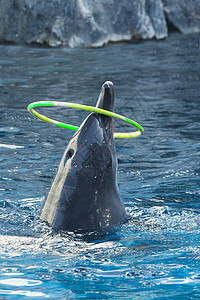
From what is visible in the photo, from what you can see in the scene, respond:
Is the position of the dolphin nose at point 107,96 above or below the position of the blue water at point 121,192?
above

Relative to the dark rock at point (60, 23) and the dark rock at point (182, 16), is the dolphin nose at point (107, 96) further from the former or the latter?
the dark rock at point (182, 16)

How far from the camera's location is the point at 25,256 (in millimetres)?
4281

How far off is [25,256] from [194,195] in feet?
8.26

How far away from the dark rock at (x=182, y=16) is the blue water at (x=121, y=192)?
12.3 metres

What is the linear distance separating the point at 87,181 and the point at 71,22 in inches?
721

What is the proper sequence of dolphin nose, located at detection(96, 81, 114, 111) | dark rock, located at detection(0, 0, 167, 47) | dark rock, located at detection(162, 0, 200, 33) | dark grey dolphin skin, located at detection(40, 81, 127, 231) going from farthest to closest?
dark rock, located at detection(162, 0, 200, 33) < dark rock, located at detection(0, 0, 167, 47) < dark grey dolphin skin, located at detection(40, 81, 127, 231) < dolphin nose, located at detection(96, 81, 114, 111)

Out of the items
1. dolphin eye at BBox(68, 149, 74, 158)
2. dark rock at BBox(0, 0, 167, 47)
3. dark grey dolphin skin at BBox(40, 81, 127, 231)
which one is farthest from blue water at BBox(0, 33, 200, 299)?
dark rock at BBox(0, 0, 167, 47)

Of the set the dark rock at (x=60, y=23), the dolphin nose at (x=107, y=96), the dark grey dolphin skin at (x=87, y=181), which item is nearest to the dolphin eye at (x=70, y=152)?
the dark grey dolphin skin at (x=87, y=181)

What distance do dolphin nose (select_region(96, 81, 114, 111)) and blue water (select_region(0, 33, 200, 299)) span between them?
1000 mm

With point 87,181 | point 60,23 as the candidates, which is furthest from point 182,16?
point 87,181

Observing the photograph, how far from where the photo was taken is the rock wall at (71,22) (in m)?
21.5

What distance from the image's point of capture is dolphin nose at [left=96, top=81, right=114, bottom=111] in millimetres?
4180

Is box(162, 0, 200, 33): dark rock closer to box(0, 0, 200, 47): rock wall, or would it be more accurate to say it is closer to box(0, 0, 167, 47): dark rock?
box(0, 0, 200, 47): rock wall

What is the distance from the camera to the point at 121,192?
20.8ft
